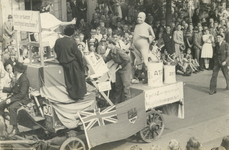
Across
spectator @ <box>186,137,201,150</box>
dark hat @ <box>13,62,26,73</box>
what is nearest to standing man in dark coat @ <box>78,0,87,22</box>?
dark hat @ <box>13,62,26,73</box>

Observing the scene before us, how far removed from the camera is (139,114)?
6.72 meters

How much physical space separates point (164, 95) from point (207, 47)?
5.47 ft

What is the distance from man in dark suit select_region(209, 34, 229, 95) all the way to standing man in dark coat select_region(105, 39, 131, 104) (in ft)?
6.91

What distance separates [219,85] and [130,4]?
266 cm

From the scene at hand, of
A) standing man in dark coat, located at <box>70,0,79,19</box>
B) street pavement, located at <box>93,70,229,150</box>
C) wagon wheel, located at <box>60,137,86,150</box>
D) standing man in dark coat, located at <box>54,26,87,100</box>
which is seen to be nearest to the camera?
wagon wheel, located at <box>60,137,86,150</box>

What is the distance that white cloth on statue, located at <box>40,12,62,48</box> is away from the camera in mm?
6316

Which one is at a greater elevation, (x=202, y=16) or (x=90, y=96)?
(x=202, y=16)

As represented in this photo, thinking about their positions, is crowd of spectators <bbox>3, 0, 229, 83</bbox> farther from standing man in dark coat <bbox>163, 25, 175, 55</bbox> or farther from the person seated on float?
the person seated on float

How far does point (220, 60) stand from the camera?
8086 millimetres

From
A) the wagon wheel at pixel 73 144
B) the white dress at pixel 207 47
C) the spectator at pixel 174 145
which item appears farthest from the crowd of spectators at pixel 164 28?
the wagon wheel at pixel 73 144

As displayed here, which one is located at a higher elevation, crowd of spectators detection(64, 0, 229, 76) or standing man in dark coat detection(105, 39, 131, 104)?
crowd of spectators detection(64, 0, 229, 76)

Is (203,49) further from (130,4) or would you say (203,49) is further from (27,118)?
(27,118)

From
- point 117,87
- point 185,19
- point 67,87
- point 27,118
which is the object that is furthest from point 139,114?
point 185,19

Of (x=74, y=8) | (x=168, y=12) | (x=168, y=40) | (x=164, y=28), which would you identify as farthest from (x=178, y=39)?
(x=74, y=8)
